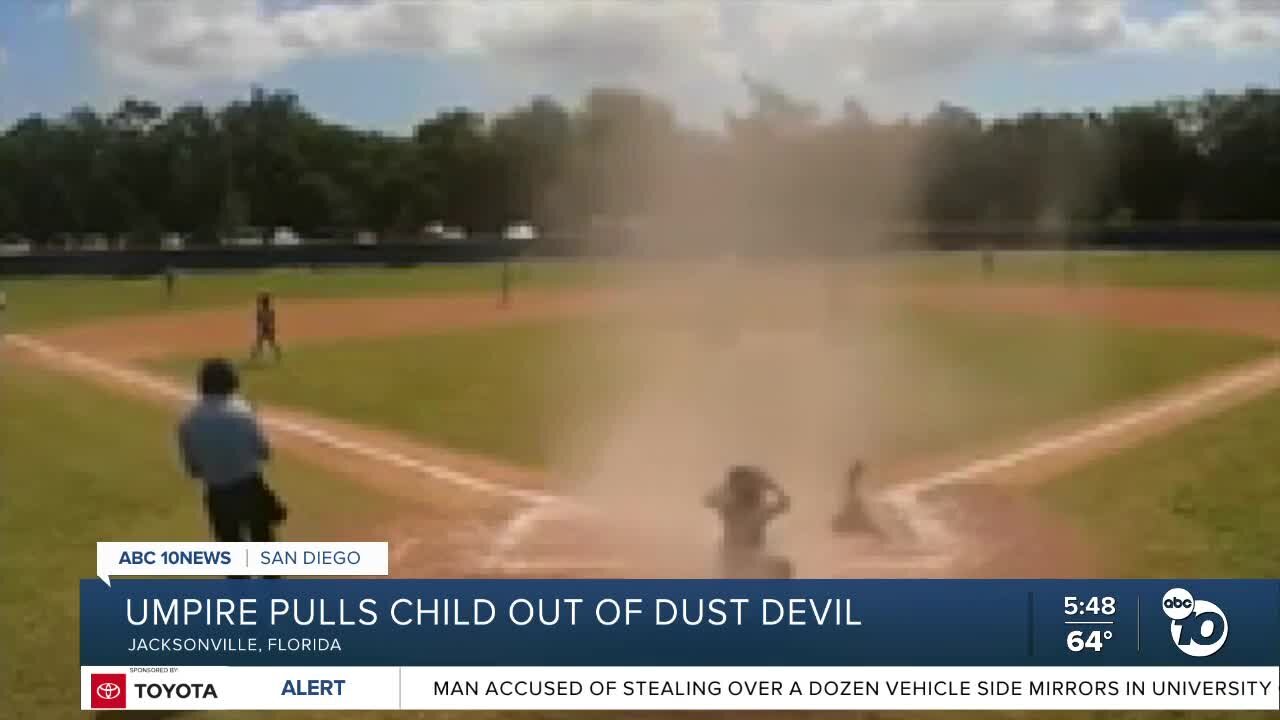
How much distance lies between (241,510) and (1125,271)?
49.2 meters

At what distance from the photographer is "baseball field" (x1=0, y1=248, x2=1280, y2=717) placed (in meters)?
10.1

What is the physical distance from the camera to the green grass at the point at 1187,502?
969cm

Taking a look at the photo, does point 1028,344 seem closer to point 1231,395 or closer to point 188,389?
point 1231,395

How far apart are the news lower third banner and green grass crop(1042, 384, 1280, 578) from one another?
2.98m

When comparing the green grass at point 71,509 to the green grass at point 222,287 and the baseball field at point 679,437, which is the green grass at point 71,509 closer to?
the baseball field at point 679,437

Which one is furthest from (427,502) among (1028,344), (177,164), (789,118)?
(177,164)

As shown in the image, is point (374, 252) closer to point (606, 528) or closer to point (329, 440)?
point (329, 440)

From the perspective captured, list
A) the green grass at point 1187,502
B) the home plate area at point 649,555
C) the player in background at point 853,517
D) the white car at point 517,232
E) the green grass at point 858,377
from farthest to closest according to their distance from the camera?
the white car at point 517,232 < the green grass at point 858,377 < the player in background at point 853,517 < the green grass at point 1187,502 < the home plate area at point 649,555

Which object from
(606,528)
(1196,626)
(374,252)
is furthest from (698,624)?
(374,252)

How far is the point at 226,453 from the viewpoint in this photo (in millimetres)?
7406

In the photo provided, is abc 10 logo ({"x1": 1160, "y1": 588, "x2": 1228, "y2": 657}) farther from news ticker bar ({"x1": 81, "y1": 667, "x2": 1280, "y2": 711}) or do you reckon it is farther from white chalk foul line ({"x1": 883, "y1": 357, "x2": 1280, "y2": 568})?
white chalk foul line ({"x1": 883, "y1": 357, "x2": 1280, "y2": 568})

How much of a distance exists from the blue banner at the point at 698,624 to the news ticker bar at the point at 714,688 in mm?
55

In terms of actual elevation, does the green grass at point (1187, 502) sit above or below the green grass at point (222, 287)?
below

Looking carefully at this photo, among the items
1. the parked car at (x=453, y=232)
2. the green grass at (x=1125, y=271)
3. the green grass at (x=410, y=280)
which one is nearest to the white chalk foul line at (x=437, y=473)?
the green grass at (x=410, y=280)
